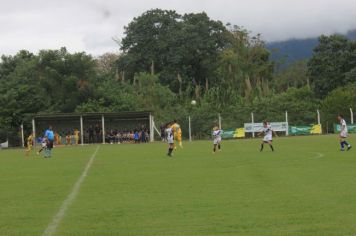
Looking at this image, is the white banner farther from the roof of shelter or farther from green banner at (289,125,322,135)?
the roof of shelter

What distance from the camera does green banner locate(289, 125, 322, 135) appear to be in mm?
A: 55000

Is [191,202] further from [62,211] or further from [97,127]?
[97,127]

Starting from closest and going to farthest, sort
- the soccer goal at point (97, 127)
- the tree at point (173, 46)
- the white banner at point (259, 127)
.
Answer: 1. the soccer goal at point (97, 127)
2. the white banner at point (259, 127)
3. the tree at point (173, 46)

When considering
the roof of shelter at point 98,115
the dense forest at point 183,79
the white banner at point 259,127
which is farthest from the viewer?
the dense forest at point 183,79

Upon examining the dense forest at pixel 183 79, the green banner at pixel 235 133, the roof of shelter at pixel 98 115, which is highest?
the dense forest at pixel 183 79

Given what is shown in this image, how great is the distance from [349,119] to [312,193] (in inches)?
1772

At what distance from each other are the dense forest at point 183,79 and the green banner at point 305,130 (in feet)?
4.45

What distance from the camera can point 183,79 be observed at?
79688 millimetres

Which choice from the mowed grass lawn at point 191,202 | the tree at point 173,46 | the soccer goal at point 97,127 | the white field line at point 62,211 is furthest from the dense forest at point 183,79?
the white field line at point 62,211

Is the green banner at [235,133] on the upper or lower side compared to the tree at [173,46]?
lower

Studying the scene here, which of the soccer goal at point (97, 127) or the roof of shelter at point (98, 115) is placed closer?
the roof of shelter at point (98, 115)

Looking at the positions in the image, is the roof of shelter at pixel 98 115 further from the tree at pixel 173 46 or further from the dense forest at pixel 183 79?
the tree at pixel 173 46

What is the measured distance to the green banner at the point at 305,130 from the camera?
55000mm

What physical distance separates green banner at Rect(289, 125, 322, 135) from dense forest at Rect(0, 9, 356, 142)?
136 centimetres
